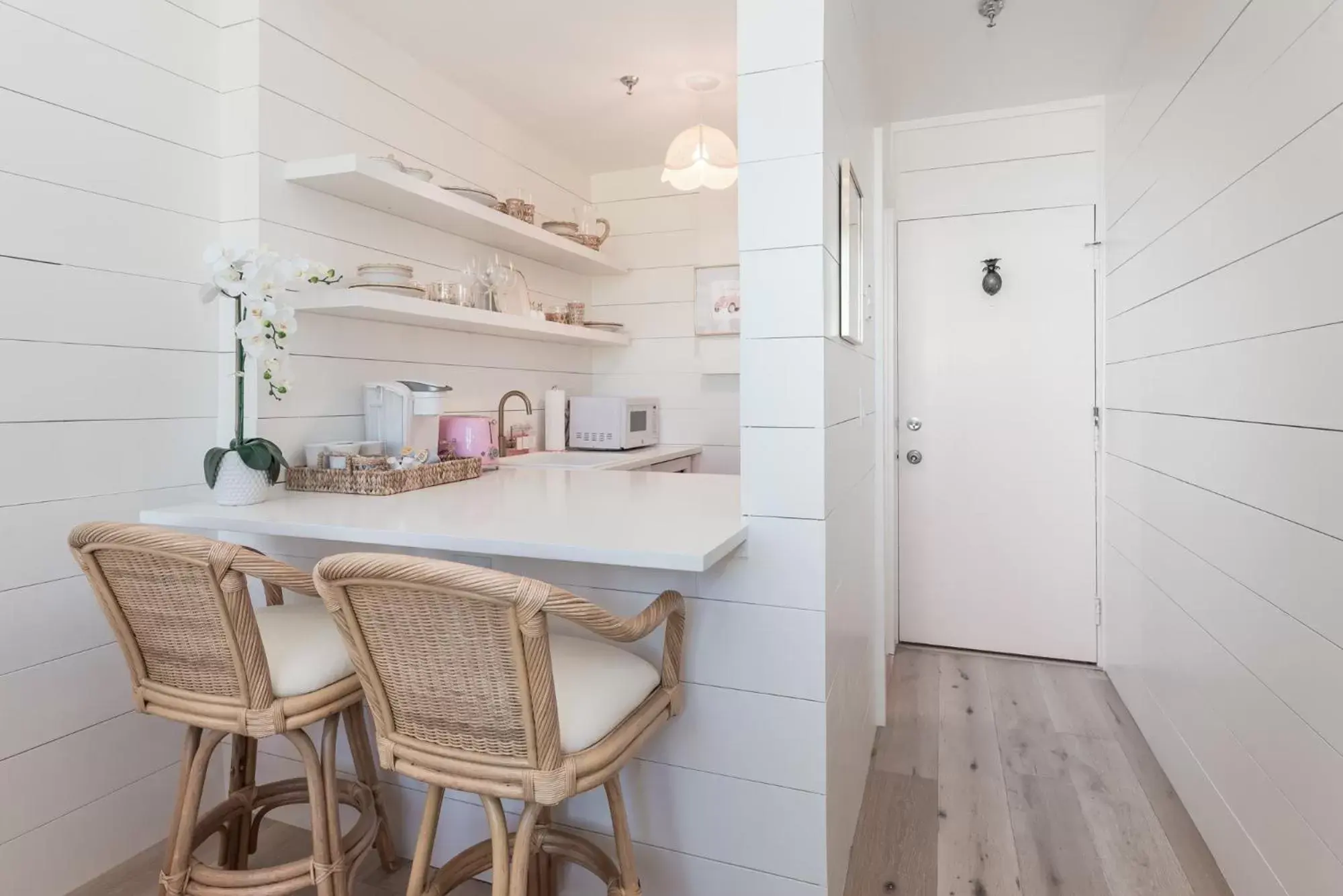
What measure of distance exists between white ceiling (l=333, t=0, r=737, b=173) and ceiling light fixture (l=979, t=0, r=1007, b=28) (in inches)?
30.7

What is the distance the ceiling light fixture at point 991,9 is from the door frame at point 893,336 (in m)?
0.57

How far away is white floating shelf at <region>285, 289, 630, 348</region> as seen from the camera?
6.55 feet

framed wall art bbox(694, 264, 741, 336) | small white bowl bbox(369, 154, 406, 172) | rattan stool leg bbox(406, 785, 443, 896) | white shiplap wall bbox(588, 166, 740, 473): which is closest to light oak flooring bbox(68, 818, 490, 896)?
rattan stool leg bbox(406, 785, 443, 896)

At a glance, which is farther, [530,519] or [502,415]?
[502,415]

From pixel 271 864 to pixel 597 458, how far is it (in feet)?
6.04

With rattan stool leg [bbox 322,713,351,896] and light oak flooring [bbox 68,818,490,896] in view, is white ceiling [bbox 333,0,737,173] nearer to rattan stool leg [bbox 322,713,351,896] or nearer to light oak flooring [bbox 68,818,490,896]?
rattan stool leg [bbox 322,713,351,896]

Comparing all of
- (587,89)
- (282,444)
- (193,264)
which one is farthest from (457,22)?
(282,444)

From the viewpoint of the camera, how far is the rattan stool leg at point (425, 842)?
1.20 m

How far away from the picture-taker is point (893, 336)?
10.9 feet

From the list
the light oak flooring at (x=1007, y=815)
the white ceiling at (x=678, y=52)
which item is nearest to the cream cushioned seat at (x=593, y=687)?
the light oak flooring at (x=1007, y=815)

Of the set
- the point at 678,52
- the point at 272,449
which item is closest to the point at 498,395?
the point at 272,449

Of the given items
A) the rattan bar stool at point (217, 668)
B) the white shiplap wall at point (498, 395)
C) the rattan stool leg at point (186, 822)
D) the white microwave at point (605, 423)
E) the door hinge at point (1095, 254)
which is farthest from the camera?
the white microwave at point (605, 423)

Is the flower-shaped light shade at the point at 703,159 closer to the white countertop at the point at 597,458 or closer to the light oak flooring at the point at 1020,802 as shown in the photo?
the white countertop at the point at 597,458

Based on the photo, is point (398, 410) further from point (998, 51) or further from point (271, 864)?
point (998, 51)
